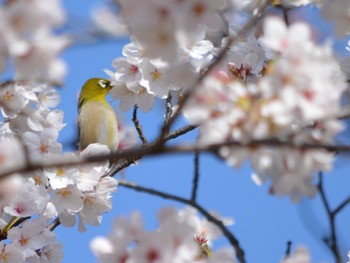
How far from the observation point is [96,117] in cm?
481

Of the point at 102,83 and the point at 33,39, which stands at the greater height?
the point at 33,39

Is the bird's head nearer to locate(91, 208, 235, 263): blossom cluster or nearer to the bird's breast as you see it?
the bird's breast

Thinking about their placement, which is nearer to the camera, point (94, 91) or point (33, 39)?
point (33, 39)

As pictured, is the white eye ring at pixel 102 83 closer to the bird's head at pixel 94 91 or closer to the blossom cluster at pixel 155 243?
the bird's head at pixel 94 91

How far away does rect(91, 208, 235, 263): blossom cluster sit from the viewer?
1606mm

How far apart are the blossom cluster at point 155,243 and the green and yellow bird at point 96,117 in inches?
114

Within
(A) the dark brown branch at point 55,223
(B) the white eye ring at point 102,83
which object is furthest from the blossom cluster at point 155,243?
(B) the white eye ring at point 102,83

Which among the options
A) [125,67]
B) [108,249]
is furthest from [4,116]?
[108,249]

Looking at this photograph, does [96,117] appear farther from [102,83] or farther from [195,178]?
[195,178]

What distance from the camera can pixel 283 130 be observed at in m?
1.63

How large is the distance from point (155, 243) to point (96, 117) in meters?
3.26

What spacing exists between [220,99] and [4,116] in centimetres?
170

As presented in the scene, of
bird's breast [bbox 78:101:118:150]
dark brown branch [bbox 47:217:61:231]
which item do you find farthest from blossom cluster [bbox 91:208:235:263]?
bird's breast [bbox 78:101:118:150]

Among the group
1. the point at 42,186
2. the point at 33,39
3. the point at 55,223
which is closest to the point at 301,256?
the point at 33,39
